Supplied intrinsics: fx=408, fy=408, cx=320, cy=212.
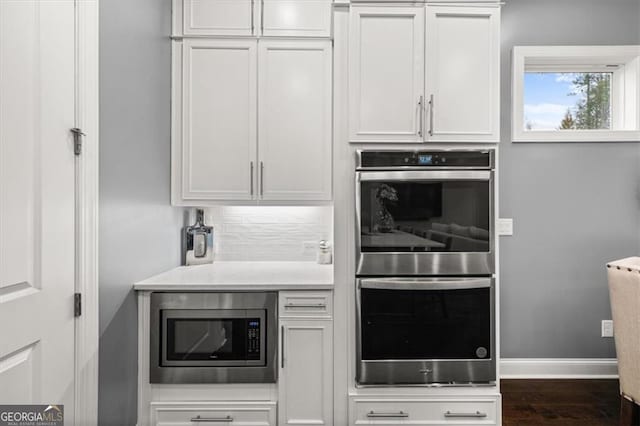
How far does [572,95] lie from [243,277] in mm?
2765

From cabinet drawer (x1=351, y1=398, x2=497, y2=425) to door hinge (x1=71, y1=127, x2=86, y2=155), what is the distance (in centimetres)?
174

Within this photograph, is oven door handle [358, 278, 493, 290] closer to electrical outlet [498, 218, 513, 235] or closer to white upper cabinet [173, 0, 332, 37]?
electrical outlet [498, 218, 513, 235]

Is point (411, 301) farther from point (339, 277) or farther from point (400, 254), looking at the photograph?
point (339, 277)

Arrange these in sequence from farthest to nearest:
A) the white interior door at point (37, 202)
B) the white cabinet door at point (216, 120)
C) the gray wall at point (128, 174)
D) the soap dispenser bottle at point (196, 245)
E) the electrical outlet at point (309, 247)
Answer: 1. the electrical outlet at point (309, 247)
2. the soap dispenser bottle at point (196, 245)
3. the white cabinet door at point (216, 120)
4. the gray wall at point (128, 174)
5. the white interior door at point (37, 202)

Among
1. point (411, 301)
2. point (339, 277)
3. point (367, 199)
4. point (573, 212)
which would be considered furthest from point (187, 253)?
point (573, 212)

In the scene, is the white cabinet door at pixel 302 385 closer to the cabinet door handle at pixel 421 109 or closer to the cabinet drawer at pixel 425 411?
the cabinet drawer at pixel 425 411

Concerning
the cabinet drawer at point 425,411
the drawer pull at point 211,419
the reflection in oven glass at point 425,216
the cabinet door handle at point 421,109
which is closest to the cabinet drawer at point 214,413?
the drawer pull at point 211,419

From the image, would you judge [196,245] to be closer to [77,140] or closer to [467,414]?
[77,140]

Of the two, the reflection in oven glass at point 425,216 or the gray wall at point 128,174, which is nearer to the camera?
the gray wall at point 128,174

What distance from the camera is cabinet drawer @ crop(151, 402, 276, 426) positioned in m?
2.11

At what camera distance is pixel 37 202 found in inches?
54.7

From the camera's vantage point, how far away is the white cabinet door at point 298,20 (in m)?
2.56

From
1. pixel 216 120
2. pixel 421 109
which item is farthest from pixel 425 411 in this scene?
pixel 216 120

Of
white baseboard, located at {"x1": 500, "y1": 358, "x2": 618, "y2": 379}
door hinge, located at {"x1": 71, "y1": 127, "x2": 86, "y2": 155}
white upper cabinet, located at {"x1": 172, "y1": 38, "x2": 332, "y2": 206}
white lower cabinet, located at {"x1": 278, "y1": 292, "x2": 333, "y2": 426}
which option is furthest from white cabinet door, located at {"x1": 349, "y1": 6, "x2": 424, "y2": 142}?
white baseboard, located at {"x1": 500, "y1": 358, "x2": 618, "y2": 379}
